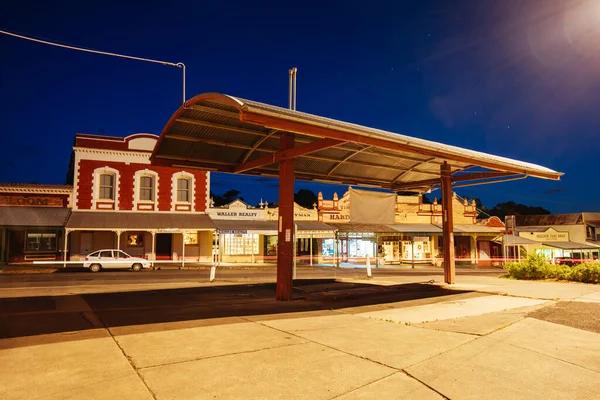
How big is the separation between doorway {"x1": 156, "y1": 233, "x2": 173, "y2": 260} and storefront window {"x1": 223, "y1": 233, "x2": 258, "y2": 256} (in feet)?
14.4

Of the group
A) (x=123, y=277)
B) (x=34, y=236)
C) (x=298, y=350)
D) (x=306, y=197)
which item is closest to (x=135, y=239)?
(x=34, y=236)

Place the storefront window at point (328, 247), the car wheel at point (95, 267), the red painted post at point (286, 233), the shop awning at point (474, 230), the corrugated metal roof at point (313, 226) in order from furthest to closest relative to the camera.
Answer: the shop awning at point (474, 230)
the storefront window at point (328, 247)
the corrugated metal roof at point (313, 226)
the car wheel at point (95, 267)
the red painted post at point (286, 233)

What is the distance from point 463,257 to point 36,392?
41.6 m

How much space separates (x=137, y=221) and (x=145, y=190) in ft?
10.9

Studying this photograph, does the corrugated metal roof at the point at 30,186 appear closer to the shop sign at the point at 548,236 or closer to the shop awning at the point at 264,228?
the shop awning at the point at 264,228

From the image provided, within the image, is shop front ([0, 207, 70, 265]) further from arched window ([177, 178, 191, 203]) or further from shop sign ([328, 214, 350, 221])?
shop sign ([328, 214, 350, 221])

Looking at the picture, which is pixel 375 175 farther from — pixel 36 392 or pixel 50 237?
pixel 50 237

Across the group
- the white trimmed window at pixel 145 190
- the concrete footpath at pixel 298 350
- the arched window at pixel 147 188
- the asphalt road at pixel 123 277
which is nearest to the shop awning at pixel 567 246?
the asphalt road at pixel 123 277

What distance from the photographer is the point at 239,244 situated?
33.6 m

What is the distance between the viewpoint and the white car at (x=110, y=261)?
2489cm

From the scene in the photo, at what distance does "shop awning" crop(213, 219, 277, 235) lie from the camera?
29641mm

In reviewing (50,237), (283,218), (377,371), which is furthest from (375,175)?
(50,237)

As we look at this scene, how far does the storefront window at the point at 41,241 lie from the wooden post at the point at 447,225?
25.7 meters

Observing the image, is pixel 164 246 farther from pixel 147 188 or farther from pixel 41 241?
pixel 41 241
